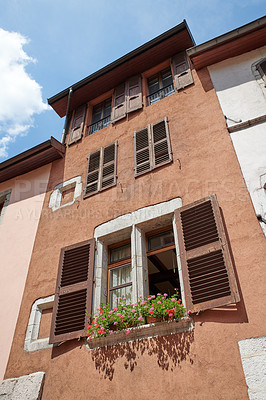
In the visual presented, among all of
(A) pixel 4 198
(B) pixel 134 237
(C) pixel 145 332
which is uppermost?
(A) pixel 4 198

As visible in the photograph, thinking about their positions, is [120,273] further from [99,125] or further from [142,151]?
[99,125]

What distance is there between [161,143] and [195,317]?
354 cm

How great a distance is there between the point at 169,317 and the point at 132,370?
2.54 feet

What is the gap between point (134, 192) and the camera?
6.04 metres

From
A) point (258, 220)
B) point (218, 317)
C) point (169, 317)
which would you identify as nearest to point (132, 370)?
point (169, 317)

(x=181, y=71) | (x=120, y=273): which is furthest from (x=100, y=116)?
(x=120, y=273)

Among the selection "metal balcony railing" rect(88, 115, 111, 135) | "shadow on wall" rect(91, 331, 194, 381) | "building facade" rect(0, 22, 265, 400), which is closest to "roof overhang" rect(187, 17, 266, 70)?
"building facade" rect(0, 22, 265, 400)

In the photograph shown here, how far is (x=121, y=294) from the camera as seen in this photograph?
5.05 m

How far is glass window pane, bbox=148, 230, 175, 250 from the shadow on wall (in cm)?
151

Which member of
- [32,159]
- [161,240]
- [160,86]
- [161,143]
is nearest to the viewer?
[161,240]

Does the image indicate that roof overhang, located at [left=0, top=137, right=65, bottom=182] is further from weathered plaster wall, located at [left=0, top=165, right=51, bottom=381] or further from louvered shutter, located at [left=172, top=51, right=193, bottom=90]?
louvered shutter, located at [left=172, top=51, right=193, bottom=90]

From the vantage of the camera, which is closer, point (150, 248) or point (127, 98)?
point (150, 248)

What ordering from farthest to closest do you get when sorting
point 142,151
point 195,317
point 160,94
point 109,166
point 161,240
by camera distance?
point 160,94 → point 109,166 → point 142,151 → point 161,240 → point 195,317

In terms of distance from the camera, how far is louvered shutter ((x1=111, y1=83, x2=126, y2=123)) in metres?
7.94
